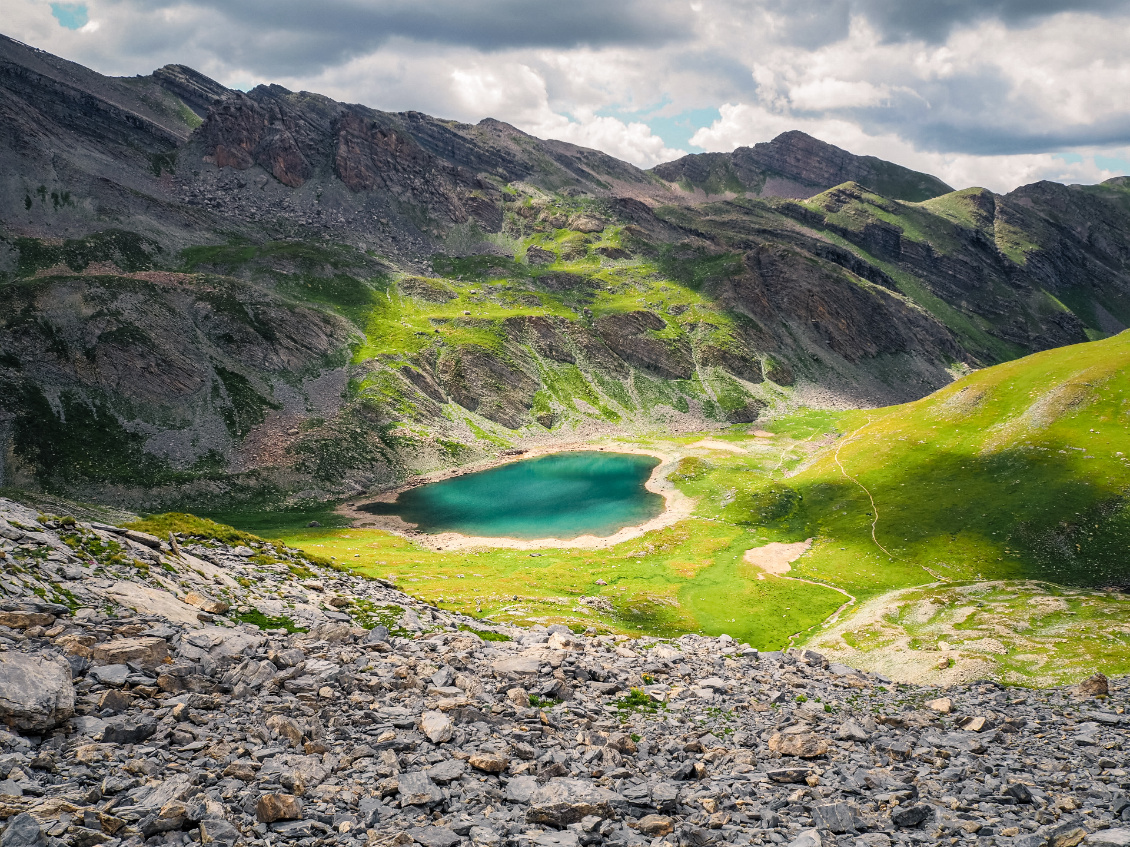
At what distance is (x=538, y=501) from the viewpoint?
372ft

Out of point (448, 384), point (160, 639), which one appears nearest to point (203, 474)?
point (448, 384)

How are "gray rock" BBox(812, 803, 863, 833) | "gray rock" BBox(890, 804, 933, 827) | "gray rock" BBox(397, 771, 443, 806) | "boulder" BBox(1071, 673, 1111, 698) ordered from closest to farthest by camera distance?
"gray rock" BBox(397, 771, 443, 806)
"gray rock" BBox(812, 803, 863, 833)
"gray rock" BBox(890, 804, 933, 827)
"boulder" BBox(1071, 673, 1111, 698)

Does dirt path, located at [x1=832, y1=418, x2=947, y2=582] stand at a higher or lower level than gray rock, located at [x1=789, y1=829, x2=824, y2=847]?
lower

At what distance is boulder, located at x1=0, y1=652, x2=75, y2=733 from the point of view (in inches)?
594

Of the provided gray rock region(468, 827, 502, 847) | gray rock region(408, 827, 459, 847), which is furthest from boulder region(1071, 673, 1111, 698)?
gray rock region(408, 827, 459, 847)

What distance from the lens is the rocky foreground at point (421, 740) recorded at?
14.9 metres

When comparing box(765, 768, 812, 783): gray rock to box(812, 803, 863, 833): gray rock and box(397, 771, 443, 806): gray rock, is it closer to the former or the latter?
box(812, 803, 863, 833): gray rock

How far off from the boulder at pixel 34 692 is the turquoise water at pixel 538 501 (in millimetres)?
79865

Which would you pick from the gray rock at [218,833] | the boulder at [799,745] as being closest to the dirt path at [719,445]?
the boulder at [799,745]

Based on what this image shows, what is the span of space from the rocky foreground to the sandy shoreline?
60711mm

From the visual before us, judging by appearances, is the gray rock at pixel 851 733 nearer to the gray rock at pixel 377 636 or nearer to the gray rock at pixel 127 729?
the gray rock at pixel 377 636

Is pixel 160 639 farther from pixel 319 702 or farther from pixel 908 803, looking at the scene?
pixel 908 803

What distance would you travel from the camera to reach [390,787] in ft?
54.3

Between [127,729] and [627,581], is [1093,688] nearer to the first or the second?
[127,729]
